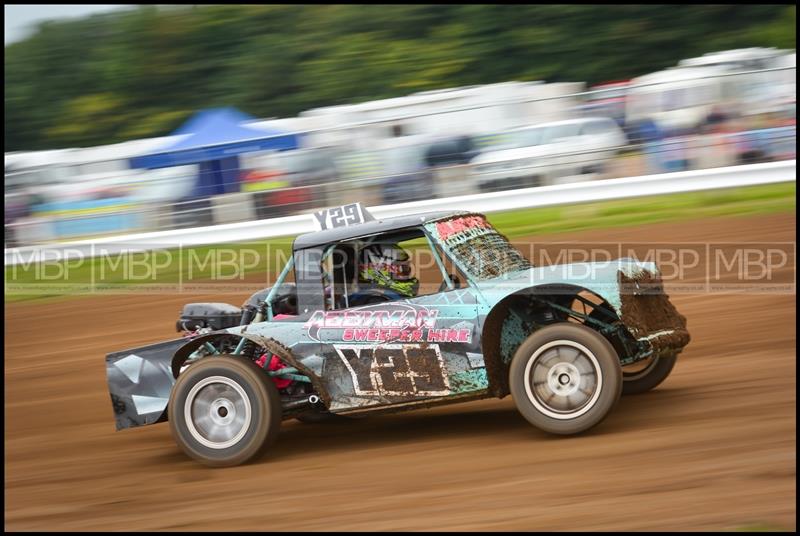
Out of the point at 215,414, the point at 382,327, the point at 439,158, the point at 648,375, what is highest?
the point at 439,158

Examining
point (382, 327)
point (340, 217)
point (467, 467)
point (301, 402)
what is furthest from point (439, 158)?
point (467, 467)

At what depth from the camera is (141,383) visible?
6.63 metres

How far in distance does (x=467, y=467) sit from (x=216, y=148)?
1143cm

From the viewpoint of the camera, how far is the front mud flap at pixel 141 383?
6.61 m

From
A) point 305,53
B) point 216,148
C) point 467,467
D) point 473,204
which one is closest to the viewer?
point 467,467

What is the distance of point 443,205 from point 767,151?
4.85 m

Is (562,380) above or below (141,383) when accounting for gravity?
below

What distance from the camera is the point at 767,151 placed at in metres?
14.4

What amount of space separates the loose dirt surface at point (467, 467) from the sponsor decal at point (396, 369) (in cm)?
43

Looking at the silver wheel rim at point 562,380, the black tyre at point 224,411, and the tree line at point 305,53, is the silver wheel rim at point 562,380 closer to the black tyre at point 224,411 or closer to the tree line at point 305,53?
the black tyre at point 224,411

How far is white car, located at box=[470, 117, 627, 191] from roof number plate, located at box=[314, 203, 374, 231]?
321 inches

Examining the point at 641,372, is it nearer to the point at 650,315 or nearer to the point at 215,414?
the point at 650,315

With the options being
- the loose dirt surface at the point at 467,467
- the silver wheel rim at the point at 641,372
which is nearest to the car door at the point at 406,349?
the loose dirt surface at the point at 467,467

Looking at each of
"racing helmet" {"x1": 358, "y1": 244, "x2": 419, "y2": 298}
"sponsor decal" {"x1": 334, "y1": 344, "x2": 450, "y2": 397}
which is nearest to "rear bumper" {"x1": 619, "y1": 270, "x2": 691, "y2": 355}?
"sponsor decal" {"x1": 334, "y1": 344, "x2": 450, "y2": 397}
